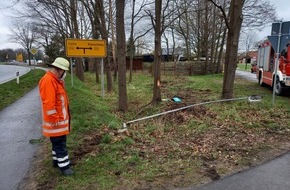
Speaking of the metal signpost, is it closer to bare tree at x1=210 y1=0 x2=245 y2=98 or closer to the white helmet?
bare tree at x1=210 y1=0 x2=245 y2=98

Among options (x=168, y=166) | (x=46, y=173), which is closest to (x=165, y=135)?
(x=168, y=166)

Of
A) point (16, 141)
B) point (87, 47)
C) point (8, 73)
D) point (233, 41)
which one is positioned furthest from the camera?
point (8, 73)

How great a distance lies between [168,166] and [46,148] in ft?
9.09

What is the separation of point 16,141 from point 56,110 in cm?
293

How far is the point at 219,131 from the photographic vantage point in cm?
669

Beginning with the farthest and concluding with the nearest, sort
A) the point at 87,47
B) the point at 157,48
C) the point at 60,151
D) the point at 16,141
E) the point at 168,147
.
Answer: the point at 87,47
the point at 157,48
the point at 16,141
the point at 168,147
the point at 60,151

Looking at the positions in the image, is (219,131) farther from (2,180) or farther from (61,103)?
(2,180)

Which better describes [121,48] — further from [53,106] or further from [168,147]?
[53,106]

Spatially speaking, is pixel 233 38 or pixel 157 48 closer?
pixel 157 48

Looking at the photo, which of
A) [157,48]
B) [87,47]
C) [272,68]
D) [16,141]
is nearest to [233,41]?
[157,48]

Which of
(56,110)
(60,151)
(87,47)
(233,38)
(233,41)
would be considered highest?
(233,38)

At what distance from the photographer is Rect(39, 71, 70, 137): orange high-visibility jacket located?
12.9 ft

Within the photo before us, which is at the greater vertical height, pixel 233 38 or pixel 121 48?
pixel 233 38

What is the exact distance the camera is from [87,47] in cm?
1275
